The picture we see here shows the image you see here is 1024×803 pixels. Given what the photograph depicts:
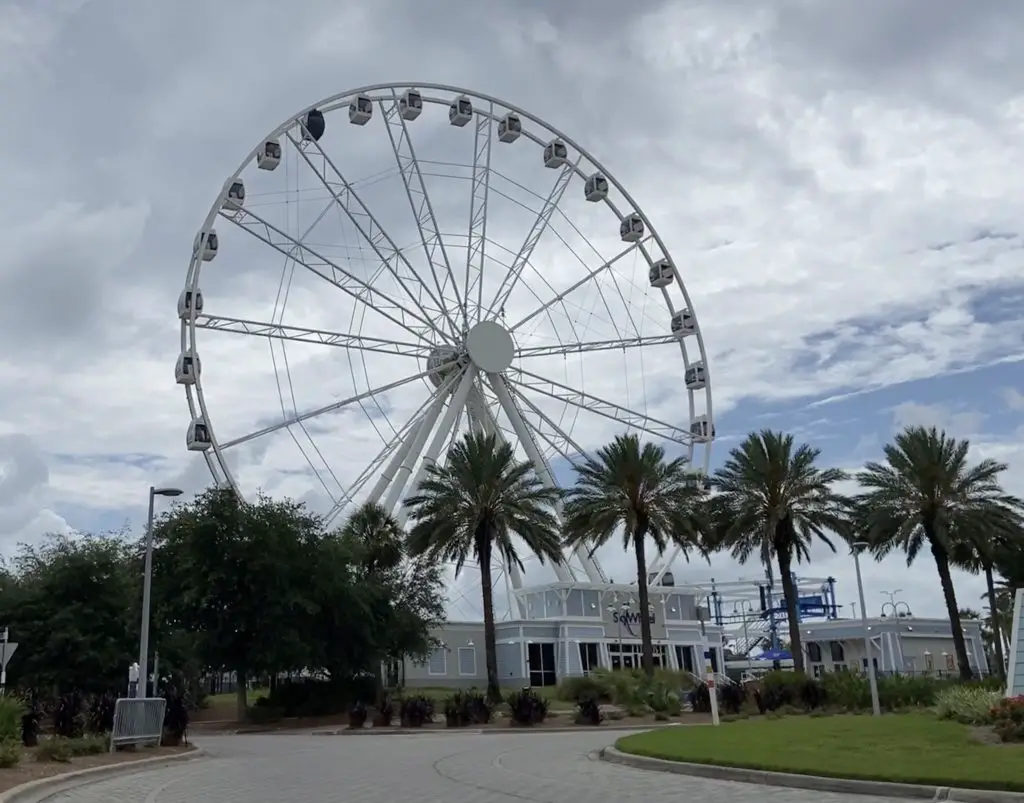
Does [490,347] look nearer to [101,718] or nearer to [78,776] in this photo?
[101,718]

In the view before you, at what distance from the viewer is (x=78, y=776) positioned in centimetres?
1911

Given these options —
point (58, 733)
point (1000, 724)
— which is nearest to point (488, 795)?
point (1000, 724)

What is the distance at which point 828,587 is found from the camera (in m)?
92.6

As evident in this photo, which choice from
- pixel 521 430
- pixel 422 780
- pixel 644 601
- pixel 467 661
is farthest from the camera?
pixel 467 661

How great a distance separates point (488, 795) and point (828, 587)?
82422 millimetres

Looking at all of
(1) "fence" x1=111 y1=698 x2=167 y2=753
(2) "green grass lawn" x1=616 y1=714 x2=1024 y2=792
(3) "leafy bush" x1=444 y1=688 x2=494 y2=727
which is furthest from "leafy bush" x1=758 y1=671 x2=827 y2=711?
(1) "fence" x1=111 y1=698 x2=167 y2=753

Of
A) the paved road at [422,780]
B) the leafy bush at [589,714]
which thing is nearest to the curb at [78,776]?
the paved road at [422,780]

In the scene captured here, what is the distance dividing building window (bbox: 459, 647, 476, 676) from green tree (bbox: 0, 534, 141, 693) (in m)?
18.8

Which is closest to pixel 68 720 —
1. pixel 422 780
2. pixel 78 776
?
pixel 78 776

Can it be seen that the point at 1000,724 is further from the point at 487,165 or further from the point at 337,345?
the point at 487,165

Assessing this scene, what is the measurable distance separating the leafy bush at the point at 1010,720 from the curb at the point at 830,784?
5.19 m

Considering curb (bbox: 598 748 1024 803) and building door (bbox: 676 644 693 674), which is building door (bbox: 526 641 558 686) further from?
curb (bbox: 598 748 1024 803)

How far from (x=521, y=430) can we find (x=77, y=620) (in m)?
19.6

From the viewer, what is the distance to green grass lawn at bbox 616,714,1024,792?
14.7m
